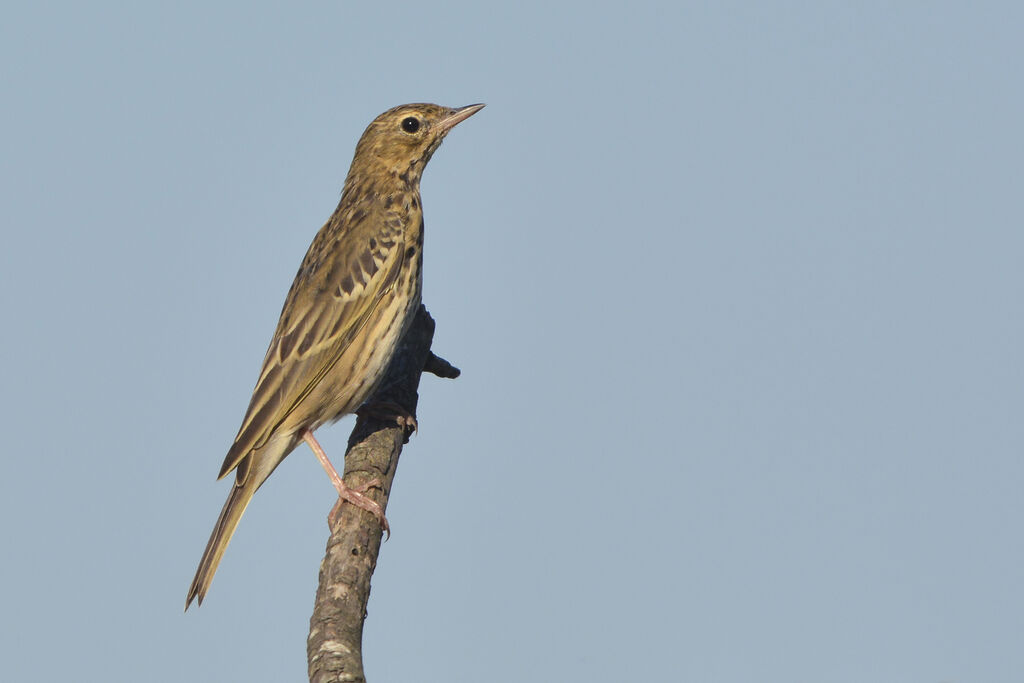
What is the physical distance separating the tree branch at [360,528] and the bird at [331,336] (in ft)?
0.94

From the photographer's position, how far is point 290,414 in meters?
10.4

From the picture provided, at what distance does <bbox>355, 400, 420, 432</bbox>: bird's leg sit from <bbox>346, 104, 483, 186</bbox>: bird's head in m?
2.56

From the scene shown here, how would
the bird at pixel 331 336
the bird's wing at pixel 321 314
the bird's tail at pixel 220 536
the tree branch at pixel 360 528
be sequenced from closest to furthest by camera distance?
1. the tree branch at pixel 360 528
2. the bird's tail at pixel 220 536
3. the bird at pixel 331 336
4. the bird's wing at pixel 321 314

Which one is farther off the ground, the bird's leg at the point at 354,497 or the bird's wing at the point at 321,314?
the bird's wing at the point at 321,314

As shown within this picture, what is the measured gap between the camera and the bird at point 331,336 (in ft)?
32.9

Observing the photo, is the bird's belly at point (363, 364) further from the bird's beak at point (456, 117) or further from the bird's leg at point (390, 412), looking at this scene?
the bird's beak at point (456, 117)

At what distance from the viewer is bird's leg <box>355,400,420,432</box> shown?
10.5 meters

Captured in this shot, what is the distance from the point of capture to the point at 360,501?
28.1 ft

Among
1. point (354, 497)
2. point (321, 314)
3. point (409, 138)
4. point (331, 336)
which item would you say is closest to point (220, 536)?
point (354, 497)

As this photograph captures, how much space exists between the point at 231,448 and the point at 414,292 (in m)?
2.18

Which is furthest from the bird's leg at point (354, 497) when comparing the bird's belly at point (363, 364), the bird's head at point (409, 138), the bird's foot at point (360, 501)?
the bird's head at point (409, 138)

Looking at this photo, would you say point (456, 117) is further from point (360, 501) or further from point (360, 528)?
point (360, 528)

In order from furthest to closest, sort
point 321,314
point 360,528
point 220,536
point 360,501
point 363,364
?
point 321,314, point 363,364, point 220,536, point 360,501, point 360,528

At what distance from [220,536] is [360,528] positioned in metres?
2.15
